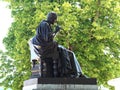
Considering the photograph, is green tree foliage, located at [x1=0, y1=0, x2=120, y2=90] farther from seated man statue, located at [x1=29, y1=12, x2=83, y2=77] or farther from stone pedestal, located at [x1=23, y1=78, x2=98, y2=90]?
stone pedestal, located at [x1=23, y1=78, x2=98, y2=90]

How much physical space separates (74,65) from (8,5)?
31.0 feet

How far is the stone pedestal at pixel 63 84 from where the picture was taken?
26.2 feet

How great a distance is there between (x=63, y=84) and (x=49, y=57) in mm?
745

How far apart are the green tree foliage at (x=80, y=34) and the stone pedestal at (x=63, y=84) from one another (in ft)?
21.6

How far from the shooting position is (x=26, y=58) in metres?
15.6

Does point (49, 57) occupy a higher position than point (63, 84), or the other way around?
point (49, 57)

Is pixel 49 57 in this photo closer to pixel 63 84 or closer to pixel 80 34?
pixel 63 84

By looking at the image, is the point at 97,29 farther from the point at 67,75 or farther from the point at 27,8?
the point at 67,75

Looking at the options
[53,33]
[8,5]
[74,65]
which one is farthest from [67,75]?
[8,5]

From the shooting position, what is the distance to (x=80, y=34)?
15430 millimetres

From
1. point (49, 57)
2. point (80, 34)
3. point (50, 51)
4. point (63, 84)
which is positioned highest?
point (80, 34)

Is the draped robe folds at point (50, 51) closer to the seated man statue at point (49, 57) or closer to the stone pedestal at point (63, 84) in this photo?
the seated man statue at point (49, 57)

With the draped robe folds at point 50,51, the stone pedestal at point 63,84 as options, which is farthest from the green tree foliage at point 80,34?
the stone pedestal at point 63,84

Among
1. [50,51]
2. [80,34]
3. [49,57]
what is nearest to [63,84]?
[49,57]
